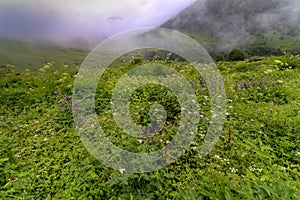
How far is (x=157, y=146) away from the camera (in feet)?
11.9

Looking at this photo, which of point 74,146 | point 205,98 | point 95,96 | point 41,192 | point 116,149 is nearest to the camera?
point 41,192

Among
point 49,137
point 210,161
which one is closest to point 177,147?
point 210,161

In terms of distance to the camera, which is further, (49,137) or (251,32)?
(251,32)

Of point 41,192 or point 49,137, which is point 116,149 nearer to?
point 41,192

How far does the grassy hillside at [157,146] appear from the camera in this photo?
112 inches

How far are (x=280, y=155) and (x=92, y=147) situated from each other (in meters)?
3.40

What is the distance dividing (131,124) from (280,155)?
284cm

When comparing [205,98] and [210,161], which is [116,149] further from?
[205,98]

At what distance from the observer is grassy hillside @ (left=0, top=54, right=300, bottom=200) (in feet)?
9.30

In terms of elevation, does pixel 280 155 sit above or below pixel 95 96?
below

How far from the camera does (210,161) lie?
142 inches

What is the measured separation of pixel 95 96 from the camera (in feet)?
18.8

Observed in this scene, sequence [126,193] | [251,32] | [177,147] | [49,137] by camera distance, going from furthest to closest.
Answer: [251,32]
[49,137]
[177,147]
[126,193]

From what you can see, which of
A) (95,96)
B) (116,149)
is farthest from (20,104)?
(116,149)
